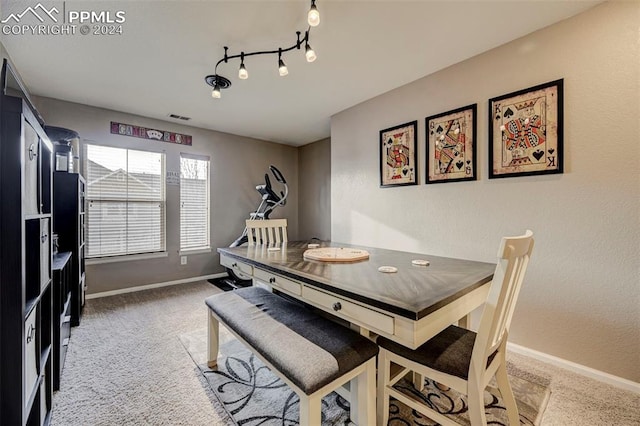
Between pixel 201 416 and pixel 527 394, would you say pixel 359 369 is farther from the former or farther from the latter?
pixel 527 394

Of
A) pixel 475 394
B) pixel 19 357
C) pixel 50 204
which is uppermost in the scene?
pixel 50 204

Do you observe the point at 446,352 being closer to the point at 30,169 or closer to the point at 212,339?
the point at 212,339

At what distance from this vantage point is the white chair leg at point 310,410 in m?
1.05

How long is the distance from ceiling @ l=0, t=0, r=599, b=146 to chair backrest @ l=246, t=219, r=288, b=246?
4.82ft

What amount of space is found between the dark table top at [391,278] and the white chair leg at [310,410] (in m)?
0.43

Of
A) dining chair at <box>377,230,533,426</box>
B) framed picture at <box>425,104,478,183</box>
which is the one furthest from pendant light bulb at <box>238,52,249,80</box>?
dining chair at <box>377,230,533,426</box>

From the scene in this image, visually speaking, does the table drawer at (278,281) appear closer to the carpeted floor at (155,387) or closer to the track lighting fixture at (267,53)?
the carpeted floor at (155,387)

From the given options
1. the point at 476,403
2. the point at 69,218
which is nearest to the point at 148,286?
the point at 69,218

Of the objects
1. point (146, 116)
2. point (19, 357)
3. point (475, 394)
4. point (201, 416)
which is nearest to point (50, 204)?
point (19, 357)

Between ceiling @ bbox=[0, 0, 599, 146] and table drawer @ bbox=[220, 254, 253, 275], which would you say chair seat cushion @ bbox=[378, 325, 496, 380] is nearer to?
table drawer @ bbox=[220, 254, 253, 275]

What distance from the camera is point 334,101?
3244 mm

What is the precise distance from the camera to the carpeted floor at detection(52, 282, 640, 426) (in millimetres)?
1429

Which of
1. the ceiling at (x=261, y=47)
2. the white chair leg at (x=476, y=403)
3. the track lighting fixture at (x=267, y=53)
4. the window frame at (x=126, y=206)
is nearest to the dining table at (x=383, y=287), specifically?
the white chair leg at (x=476, y=403)

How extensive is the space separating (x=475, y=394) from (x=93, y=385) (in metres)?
2.21
